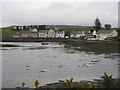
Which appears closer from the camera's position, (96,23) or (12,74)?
(12,74)

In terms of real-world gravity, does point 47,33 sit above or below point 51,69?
above

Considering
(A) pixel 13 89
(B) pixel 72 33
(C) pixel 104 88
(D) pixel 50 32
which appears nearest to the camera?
(C) pixel 104 88

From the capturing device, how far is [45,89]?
387 inches

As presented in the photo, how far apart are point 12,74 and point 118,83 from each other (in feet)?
35.5

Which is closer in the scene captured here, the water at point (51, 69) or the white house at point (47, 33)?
the water at point (51, 69)

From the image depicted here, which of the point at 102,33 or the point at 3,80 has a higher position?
the point at 102,33

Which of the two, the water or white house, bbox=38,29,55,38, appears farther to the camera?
white house, bbox=38,29,55,38

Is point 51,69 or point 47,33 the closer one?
point 51,69

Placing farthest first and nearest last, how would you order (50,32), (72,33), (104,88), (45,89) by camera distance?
(50,32) < (72,33) < (45,89) < (104,88)

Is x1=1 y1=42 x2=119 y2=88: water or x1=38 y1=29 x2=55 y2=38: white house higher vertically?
x1=38 y1=29 x2=55 y2=38: white house

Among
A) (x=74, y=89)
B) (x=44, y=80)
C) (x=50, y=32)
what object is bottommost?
(x=44, y=80)

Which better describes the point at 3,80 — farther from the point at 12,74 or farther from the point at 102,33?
the point at 102,33

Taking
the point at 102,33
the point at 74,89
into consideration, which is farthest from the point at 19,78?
the point at 102,33

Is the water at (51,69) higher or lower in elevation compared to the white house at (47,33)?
lower
